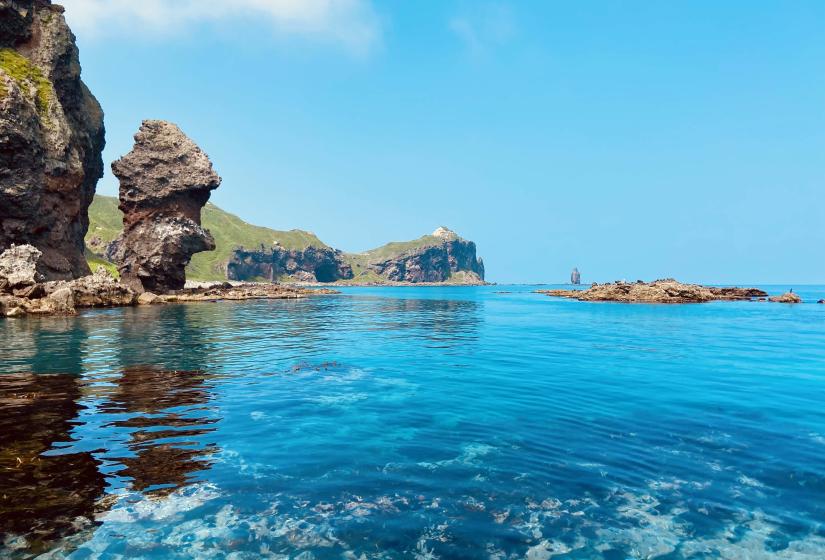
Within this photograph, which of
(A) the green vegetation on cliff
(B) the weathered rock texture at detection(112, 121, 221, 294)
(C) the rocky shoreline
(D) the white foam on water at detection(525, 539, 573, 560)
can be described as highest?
(A) the green vegetation on cliff

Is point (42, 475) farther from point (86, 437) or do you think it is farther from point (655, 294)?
point (655, 294)

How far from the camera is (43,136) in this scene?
228 ft

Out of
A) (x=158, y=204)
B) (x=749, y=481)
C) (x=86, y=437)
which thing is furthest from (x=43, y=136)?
(x=749, y=481)

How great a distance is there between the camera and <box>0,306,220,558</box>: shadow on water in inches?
360

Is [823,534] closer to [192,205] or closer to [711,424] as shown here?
[711,424]

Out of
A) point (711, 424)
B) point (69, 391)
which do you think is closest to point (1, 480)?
point (69, 391)

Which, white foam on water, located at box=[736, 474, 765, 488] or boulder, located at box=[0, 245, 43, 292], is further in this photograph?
boulder, located at box=[0, 245, 43, 292]

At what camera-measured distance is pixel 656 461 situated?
12.8 meters

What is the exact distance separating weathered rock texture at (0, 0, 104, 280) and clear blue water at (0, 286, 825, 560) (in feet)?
168

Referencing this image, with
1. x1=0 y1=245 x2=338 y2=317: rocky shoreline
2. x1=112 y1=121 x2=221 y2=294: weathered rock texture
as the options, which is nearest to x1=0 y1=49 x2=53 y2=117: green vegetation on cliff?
x1=112 y1=121 x2=221 y2=294: weathered rock texture

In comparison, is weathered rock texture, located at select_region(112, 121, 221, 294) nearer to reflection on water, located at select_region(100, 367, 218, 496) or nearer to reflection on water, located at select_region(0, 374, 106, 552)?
reflection on water, located at select_region(100, 367, 218, 496)

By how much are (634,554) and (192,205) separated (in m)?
108

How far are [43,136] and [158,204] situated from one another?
2757 centimetres

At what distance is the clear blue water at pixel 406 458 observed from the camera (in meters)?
8.71
